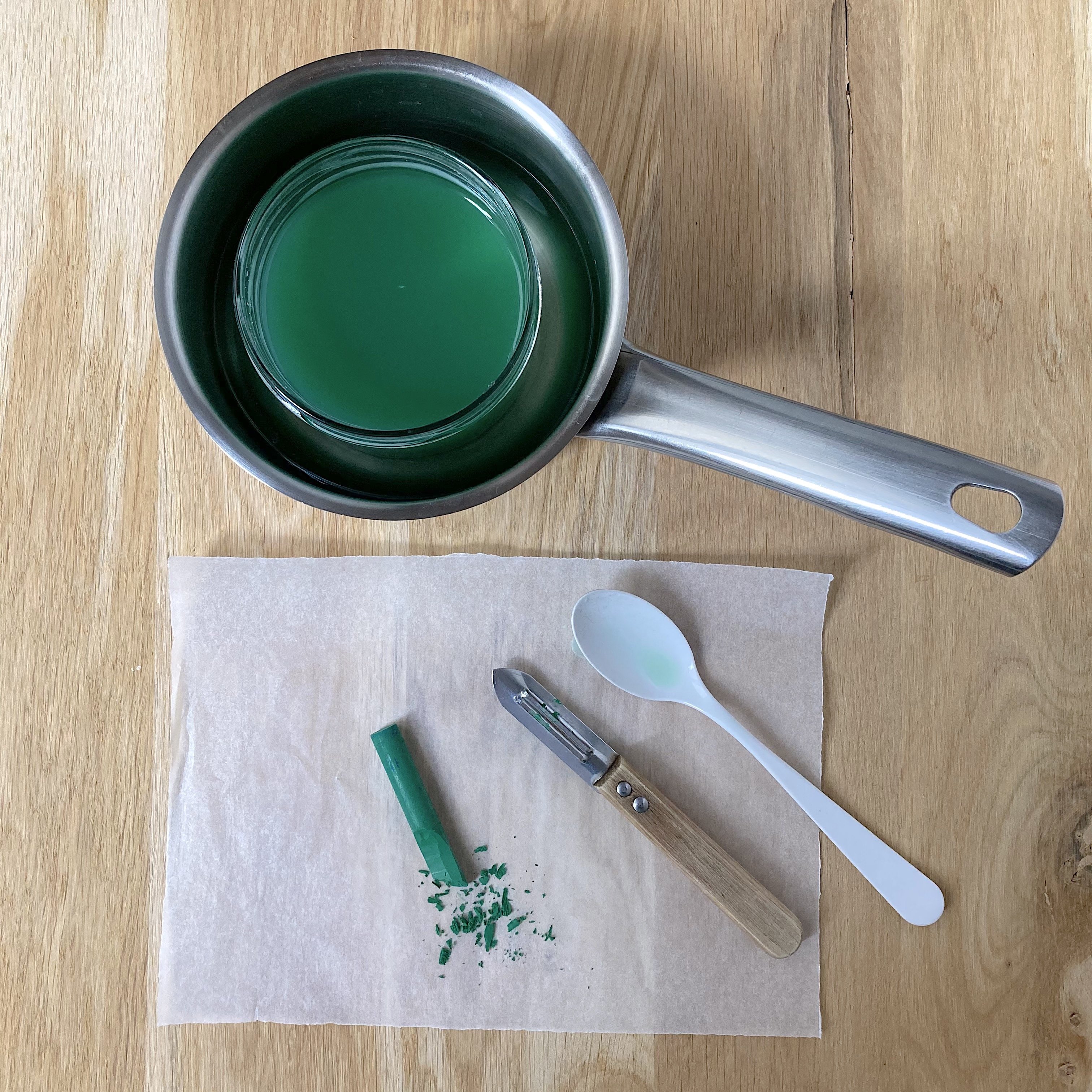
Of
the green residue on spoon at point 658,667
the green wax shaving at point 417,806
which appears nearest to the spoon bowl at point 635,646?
the green residue on spoon at point 658,667

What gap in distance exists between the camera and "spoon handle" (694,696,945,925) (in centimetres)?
47

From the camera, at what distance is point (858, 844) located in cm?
47

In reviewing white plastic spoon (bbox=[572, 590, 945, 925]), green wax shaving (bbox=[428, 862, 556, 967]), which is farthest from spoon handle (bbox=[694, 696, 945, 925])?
green wax shaving (bbox=[428, 862, 556, 967])

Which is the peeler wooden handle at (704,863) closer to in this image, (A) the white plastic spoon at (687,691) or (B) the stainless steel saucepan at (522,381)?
(A) the white plastic spoon at (687,691)

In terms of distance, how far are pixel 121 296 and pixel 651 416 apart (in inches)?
12.3

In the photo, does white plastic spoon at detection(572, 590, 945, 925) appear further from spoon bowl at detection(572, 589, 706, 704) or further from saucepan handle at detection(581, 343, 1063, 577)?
saucepan handle at detection(581, 343, 1063, 577)

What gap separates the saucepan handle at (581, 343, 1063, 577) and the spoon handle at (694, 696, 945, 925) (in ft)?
0.62

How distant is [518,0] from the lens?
46 cm

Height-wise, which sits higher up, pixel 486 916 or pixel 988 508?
pixel 988 508

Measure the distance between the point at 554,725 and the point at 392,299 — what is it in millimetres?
236

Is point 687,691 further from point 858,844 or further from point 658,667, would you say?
point 858,844

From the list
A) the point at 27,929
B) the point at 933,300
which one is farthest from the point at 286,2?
the point at 27,929

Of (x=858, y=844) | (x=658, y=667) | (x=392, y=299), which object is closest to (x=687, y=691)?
(x=658, y=667)

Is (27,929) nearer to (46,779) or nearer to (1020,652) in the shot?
(46,779)
